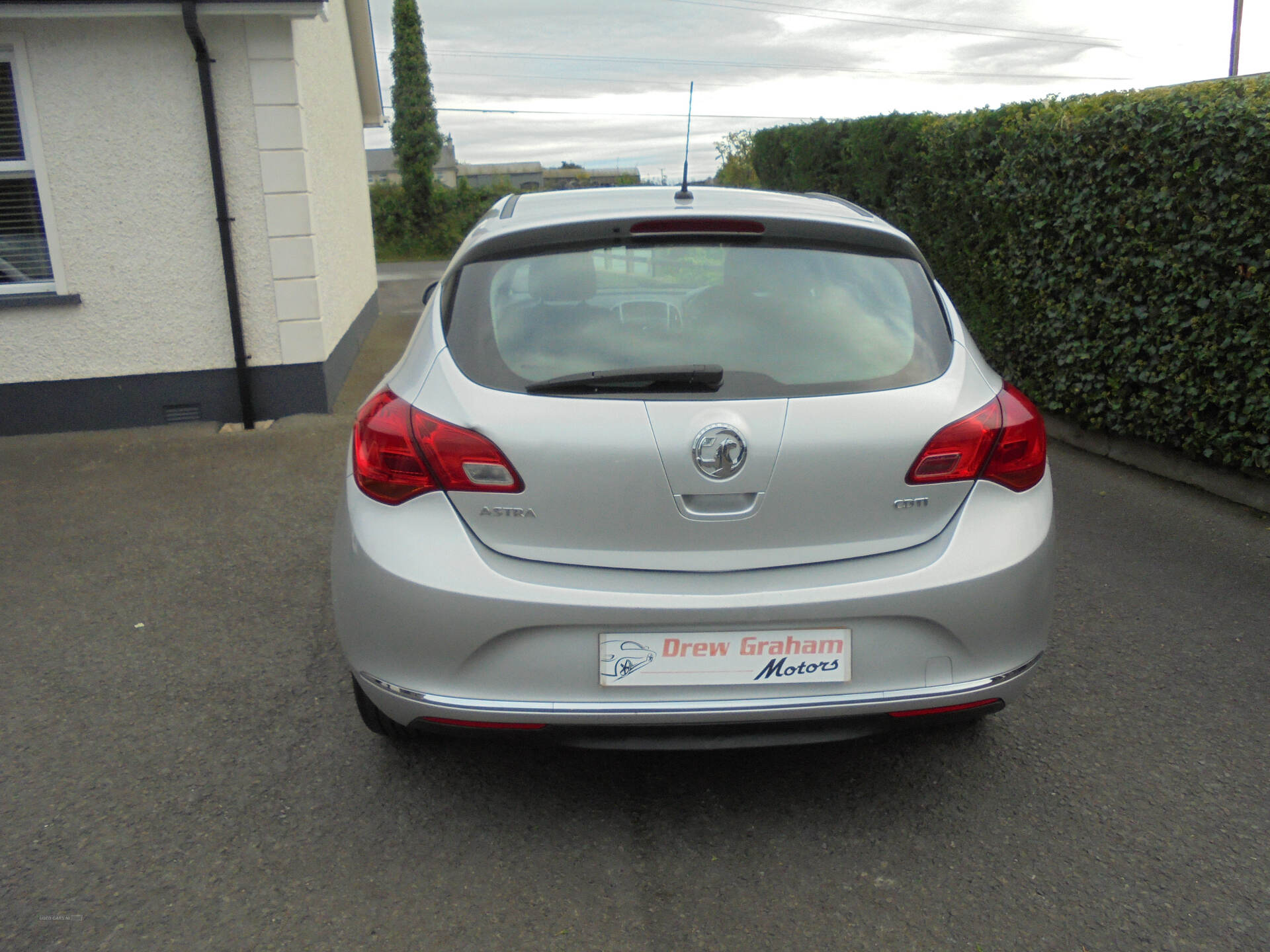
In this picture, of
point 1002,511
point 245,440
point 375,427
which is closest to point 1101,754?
point 1002,511

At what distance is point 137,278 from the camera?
757cm

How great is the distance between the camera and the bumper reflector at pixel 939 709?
252 centimetres

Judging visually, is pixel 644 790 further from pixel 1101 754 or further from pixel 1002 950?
pixel 1101 754

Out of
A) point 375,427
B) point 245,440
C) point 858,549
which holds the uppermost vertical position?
point 375,427

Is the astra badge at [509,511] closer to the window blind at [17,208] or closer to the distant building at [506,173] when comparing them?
the window blind at [17,208]

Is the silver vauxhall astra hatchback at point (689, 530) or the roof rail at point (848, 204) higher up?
the roof rail at point (848, 204)

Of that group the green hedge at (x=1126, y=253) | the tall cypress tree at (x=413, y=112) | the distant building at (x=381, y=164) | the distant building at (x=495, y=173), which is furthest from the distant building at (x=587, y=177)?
the green hedge at (x=1126, y=253)

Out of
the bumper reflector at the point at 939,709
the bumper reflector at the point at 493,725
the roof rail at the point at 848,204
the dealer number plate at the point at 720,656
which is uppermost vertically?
the roof rail at the point at 848,204

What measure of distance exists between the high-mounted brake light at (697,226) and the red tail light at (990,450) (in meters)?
0.74

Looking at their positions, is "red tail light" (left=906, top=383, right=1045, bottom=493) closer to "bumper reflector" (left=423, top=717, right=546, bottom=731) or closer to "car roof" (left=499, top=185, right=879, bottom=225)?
"car roof" (left=499, top=185, right=879, bottom=225)

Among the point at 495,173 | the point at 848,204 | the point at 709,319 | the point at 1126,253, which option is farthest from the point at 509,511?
the point at 495,173

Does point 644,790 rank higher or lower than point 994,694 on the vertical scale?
lower

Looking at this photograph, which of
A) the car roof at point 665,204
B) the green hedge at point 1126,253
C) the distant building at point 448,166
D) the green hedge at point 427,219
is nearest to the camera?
the car roof at point 665,204

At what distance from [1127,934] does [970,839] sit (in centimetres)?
44
